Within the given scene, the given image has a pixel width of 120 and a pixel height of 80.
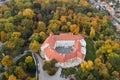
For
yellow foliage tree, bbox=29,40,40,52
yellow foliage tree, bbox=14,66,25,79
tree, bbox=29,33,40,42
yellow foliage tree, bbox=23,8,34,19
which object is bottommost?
yellow foliage tree, bbox=14,66,25,79

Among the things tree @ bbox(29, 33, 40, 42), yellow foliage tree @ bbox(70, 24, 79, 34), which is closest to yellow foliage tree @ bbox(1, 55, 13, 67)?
tree @ bbox(29, 33, 40, 42)

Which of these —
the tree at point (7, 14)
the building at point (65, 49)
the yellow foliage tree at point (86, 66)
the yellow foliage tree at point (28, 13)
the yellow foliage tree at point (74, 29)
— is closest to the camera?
the yellow foliage tree at point (86, 66)

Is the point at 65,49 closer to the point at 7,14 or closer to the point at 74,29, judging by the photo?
the point at 74,29

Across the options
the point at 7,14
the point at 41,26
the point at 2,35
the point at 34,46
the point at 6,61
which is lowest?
the point at 6,61

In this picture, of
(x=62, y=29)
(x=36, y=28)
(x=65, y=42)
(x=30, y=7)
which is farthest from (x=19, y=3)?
(x=65, y=42)

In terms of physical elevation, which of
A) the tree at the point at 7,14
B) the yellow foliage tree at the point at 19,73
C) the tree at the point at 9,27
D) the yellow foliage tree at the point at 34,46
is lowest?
the yellow foliage tree at the point at 19,73

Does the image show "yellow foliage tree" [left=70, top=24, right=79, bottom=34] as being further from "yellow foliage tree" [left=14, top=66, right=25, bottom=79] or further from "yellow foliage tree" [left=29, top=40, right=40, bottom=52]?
"yellow foliage tree" [left=14, top=66, right=25, bottom=79]

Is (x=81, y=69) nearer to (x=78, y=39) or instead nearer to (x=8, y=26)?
(x=78, y=39)

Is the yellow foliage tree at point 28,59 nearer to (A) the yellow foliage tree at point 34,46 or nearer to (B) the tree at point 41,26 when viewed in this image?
(A) the yellow foliage tree at point 34,46

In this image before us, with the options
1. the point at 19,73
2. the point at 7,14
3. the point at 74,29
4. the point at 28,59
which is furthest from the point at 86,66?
the point at 7,14

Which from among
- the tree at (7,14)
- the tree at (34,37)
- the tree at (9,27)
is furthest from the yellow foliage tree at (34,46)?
the tree at (7,14)
